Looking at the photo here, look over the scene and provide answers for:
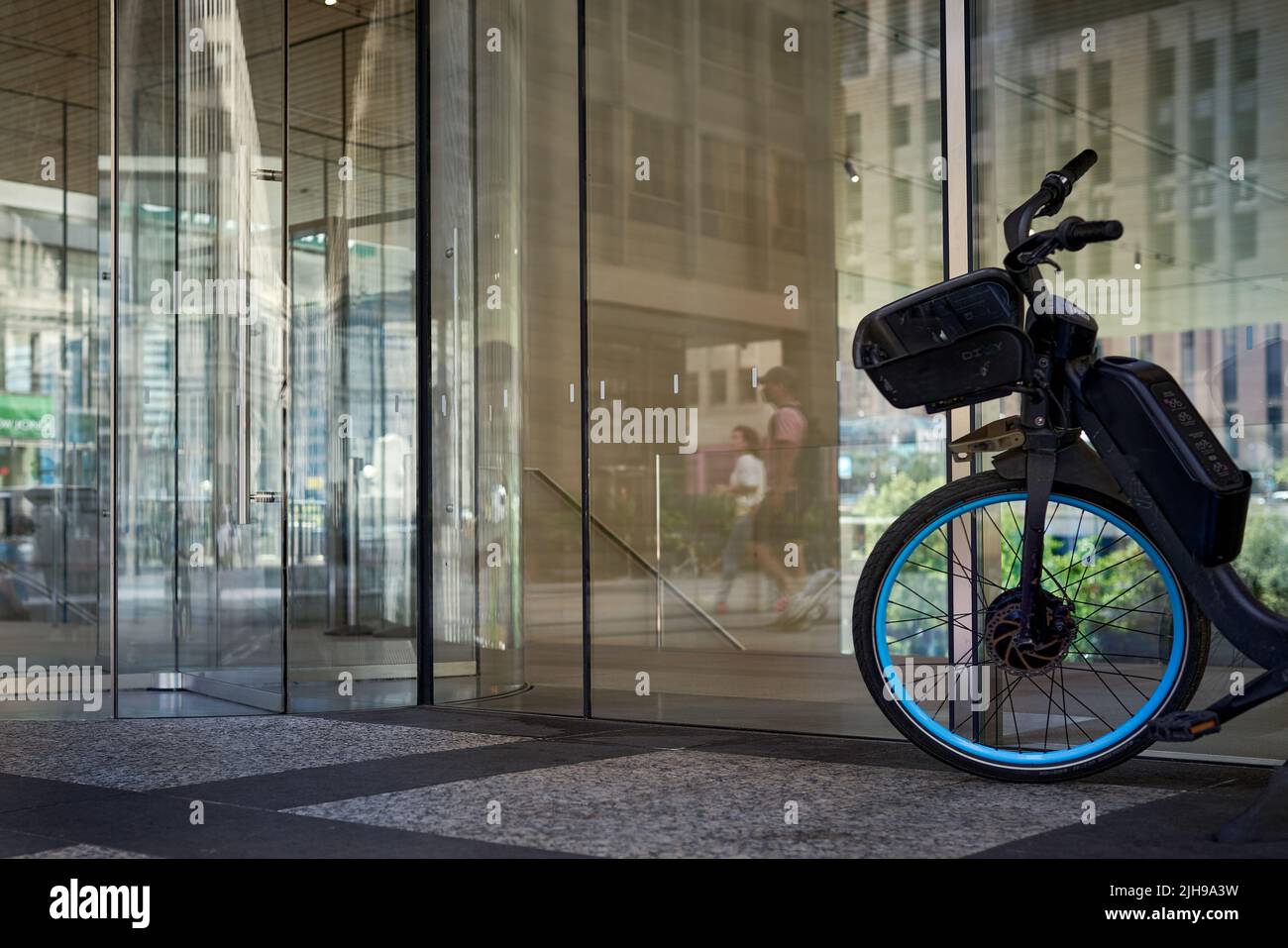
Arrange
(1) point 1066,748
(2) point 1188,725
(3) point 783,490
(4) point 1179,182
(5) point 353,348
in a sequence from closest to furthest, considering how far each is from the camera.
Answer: (2) point 1188,725 → (1) point 1066,748 → (4) point 1179,182 → (3) point 783,490 → (5) point 353,348

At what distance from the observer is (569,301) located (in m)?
6.72

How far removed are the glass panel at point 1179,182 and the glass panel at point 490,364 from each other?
5.92 feet

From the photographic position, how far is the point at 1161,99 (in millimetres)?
4625

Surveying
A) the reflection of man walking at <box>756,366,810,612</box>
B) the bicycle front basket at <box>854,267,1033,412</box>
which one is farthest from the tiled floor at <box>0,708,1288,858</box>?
the reflection of man walking at <box>756,366,810,612</box>

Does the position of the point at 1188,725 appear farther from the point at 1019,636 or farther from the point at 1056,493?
the point at 1056,493

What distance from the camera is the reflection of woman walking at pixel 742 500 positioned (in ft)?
19.7

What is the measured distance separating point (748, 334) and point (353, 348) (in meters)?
1.81

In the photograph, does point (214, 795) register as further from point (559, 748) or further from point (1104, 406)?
point (1104, 406)

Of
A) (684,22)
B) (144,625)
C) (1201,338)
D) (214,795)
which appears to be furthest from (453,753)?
(684,22)

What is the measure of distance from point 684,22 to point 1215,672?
14.8ft

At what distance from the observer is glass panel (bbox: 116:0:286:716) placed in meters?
5.65

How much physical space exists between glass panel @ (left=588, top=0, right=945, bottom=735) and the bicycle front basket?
1427mm

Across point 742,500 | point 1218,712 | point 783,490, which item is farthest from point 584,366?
point 1218,712

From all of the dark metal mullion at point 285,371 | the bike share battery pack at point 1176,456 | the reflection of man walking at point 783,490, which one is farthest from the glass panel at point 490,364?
the bike share battery pack at point 1176,456
